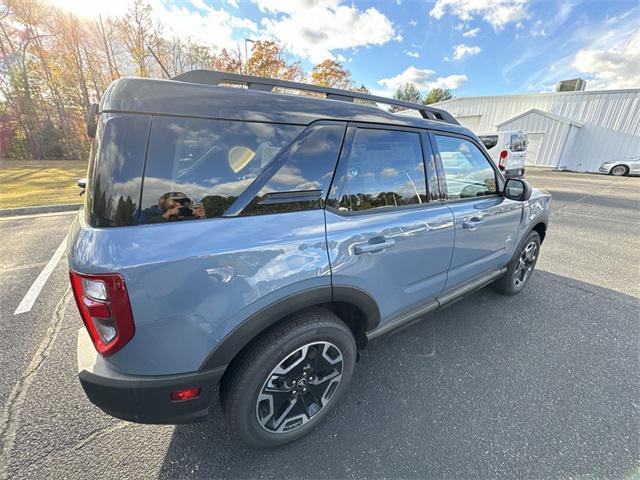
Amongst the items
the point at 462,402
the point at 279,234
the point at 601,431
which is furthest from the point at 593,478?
the point at 279,234

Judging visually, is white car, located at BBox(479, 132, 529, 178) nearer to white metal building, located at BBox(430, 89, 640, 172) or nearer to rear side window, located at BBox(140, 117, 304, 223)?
white metal building, located at BBox(430, 89, 640, 172)

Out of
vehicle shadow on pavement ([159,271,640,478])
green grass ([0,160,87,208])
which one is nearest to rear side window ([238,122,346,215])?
vehicle shadow on pavement ([159,271,640,478])

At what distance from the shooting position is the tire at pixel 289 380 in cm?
144

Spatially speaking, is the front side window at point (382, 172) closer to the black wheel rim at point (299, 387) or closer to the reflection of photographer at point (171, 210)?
the reflection of photographer at point (171, 210)

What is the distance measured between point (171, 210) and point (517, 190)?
9.26 feet

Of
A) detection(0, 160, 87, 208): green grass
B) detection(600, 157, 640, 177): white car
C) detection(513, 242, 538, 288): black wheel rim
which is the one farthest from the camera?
detection(600, 157, 640, 177): white car

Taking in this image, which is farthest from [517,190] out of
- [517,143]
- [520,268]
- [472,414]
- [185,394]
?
[517,143]

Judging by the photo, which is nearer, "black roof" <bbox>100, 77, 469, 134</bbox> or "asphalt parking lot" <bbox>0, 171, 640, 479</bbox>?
"black roof" <bbox>100, 77, 469, 134</bbox>

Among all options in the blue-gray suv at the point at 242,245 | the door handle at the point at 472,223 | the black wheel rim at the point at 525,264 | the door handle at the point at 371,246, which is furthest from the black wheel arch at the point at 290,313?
the black wheel rim at the point at 525,264

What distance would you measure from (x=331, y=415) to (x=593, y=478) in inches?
57.8

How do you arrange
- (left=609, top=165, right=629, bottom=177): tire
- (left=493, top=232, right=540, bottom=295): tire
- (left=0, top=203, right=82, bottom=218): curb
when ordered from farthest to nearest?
(left=609, top=165, right=629, bottom=177): tire → (left=0, top=203, right=82, bottom=218): curb → (left=493, top=232, right=540, bottom=295): tire

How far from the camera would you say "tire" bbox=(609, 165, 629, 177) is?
16.6 m

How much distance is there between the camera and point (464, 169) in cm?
246

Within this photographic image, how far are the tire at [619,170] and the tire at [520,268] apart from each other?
2088 cm
